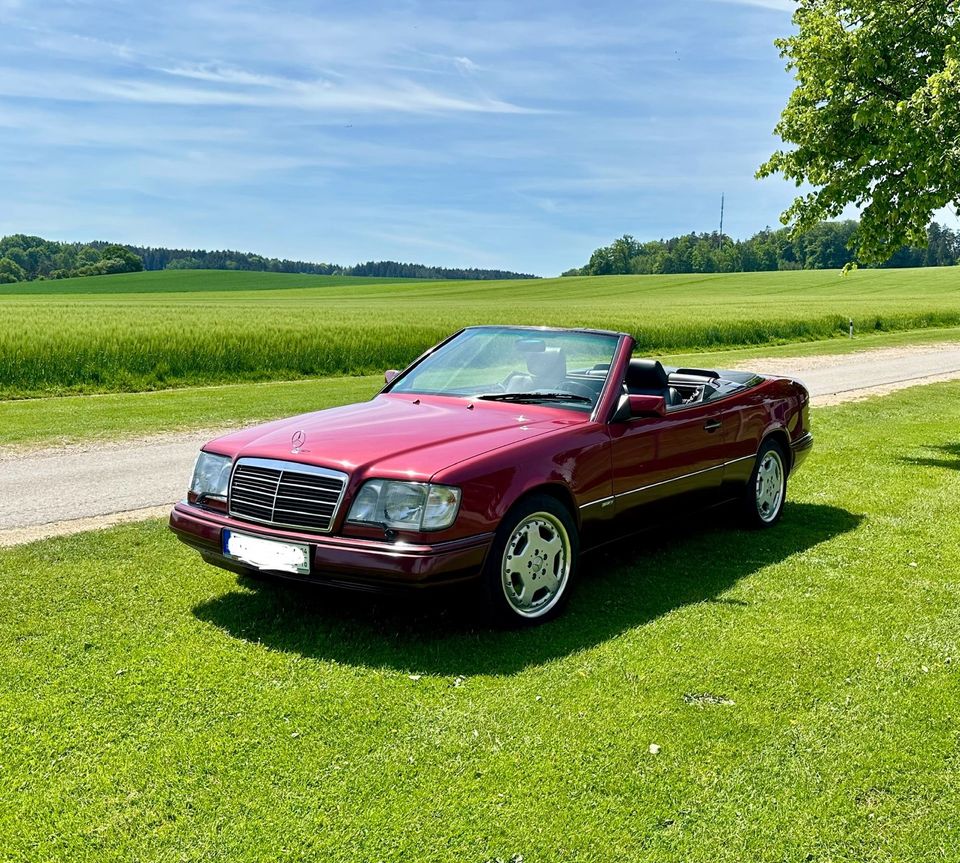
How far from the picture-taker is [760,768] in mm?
3479

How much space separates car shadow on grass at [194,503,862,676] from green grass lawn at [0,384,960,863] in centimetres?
2

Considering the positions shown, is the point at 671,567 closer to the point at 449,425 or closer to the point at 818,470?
the point at 449,425

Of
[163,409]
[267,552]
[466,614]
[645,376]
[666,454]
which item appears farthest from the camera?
[163,409]

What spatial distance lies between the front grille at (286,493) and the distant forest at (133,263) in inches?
4993

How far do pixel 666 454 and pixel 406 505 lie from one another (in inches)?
82.2

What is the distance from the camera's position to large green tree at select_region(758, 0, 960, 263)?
10289mm

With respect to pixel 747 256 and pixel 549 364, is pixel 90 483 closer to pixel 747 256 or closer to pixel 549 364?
pixel 549 364

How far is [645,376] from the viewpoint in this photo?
6.11 metres

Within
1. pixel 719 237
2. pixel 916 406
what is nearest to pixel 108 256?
pixel 719 237

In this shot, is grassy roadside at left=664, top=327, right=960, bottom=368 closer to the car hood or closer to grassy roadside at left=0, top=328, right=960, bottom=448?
grassy roadside at left=0, top=328, right=960, bottom=448

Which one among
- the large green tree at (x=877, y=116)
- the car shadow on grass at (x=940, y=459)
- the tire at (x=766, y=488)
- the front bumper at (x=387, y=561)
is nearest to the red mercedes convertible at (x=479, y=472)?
the front bumper at (x=387, y=561)

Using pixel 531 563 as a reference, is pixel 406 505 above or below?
above

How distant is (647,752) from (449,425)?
2173 millimetres

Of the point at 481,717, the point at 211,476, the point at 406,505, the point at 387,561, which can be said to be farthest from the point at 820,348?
the point at 481,717
